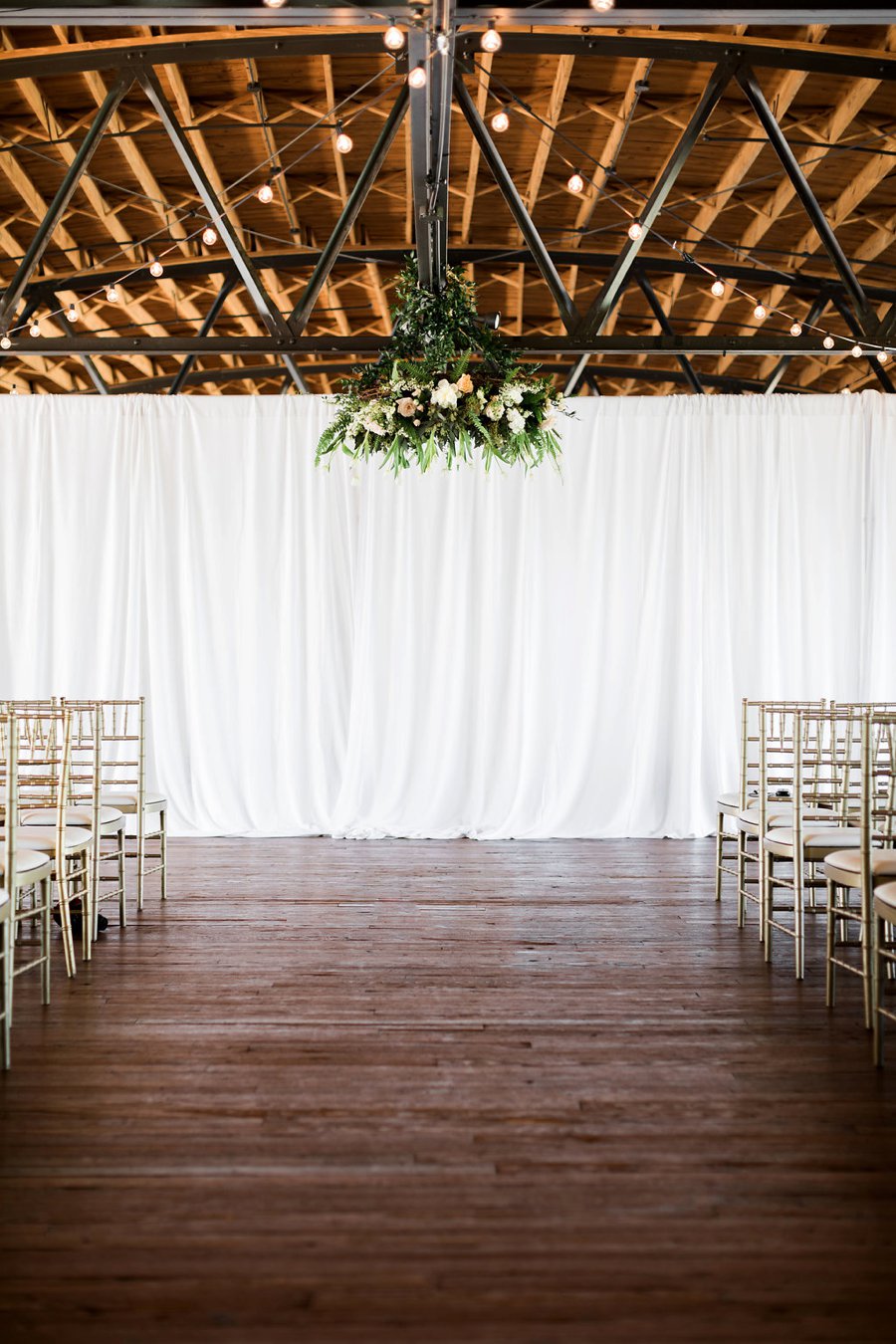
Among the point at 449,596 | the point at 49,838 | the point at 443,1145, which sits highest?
the point at 449,596

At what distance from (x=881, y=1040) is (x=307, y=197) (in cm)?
731

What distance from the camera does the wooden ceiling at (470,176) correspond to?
6.31 m

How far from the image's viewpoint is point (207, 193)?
20.2 ft

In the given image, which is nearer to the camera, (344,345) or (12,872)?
(12,872)

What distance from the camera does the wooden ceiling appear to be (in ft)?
20.7

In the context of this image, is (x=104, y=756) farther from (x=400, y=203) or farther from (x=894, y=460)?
(x=894, y=460)

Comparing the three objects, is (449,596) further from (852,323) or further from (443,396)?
(852,323)

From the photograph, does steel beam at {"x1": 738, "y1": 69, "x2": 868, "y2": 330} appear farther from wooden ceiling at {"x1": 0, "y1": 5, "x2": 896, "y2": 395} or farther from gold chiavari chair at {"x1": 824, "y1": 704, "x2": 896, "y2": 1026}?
gold chiavari chair at {"x1": 824, "y1": 704, "x2": 896, "y2": 1026}

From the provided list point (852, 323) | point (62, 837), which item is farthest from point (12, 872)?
Result: point (852, 323)

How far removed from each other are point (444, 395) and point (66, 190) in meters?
3.10

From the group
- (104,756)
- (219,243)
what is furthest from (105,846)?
(219,243)

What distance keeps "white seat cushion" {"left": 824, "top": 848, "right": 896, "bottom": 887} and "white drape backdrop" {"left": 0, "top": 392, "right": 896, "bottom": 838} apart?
3.99 meters

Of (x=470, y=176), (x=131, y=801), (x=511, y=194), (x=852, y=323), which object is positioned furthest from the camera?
(x=852, y=323)

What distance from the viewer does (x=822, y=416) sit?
26.4ft
